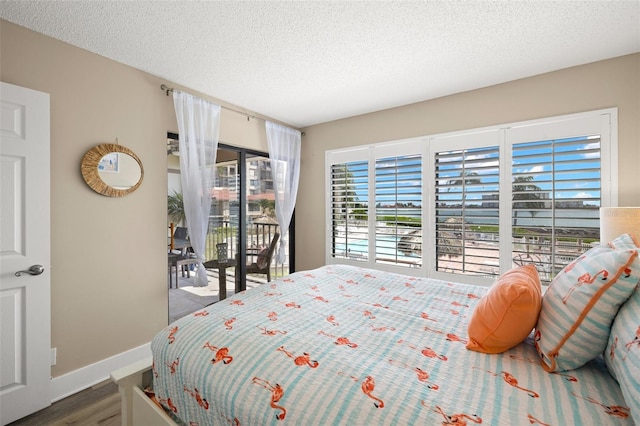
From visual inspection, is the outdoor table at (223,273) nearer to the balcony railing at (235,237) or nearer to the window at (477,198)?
the balcony railing at (235,237)

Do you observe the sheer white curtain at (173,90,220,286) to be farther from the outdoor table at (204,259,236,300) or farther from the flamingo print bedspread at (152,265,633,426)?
the flamingo print bedspread at (152,265,633,426)

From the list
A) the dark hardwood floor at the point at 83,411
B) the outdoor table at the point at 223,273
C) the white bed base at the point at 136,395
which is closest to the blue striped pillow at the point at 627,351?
the white bed base at the point at 136,395

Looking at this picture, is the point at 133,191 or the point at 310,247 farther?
the point at 310,247

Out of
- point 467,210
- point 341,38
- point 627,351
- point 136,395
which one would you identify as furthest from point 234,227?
point 627,351

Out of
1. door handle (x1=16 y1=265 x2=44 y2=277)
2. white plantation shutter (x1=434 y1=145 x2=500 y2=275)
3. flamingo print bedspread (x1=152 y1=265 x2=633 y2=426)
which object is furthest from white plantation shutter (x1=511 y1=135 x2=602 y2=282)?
door handle (x1=16 y1=265 x2=44 y2=277)

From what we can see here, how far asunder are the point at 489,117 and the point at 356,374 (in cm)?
277

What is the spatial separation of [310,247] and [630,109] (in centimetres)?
336

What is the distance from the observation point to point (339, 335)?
1.31 meters

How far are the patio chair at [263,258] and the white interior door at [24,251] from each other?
1.97 meters

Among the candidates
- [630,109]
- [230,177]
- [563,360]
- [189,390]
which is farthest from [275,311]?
[630,109]

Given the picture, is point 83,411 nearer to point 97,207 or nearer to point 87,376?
point 87,376

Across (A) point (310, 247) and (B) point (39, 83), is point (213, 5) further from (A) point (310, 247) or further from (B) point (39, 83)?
(A) point (310, 247)

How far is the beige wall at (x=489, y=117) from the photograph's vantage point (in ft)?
7.41

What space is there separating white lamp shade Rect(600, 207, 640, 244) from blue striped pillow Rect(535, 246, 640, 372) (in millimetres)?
1133
